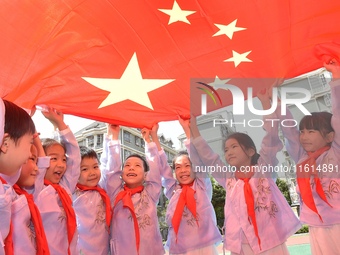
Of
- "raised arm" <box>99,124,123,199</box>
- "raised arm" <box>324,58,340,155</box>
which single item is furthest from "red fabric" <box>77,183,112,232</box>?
"raised arm" <box>324,58,340,155</box>

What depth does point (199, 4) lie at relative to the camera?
2.05 meters

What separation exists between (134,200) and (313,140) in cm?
131

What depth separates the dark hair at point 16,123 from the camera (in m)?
1.35

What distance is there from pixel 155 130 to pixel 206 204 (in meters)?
0.70

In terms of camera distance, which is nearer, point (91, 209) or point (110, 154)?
point (91, 209)

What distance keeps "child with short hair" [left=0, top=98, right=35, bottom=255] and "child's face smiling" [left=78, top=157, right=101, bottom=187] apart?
1.04 m

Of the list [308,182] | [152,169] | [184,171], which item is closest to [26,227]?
[152,169]

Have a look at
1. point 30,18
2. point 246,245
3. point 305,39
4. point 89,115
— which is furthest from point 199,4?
point 246,245

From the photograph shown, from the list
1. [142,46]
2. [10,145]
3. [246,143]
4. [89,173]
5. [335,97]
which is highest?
[142,46]

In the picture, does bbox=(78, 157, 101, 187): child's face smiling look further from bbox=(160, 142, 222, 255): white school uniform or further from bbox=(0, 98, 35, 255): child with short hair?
bbox=(0, 98, 35, 255): child with short hair

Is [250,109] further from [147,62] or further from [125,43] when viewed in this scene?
[125,43]

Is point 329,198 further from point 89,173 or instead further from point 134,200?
point 89,173

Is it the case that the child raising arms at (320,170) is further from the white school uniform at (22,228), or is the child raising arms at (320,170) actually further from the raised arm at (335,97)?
the white school uniform at (22,228)

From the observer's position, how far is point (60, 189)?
218 centimetres
